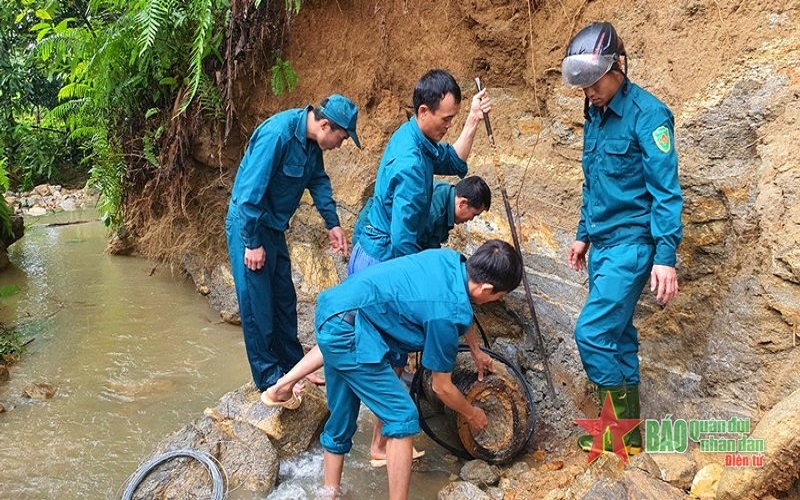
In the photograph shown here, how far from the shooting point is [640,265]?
9.92 ft

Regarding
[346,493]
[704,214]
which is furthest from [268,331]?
[704,214]

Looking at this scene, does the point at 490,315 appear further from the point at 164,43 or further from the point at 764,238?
the point at 164,43

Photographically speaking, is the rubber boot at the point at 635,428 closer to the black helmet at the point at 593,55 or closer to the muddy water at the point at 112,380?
the muddy water at the point at 112,380

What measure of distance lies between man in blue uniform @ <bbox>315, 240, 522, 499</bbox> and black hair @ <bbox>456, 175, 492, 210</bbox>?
795mm

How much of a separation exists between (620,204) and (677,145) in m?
0.75

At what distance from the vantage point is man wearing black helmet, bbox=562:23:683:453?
112 inches

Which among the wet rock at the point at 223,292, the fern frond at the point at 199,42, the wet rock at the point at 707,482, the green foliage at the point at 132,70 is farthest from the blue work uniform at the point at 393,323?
the wet rock at the point at 223,292

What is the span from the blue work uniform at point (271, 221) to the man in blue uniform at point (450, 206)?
19.7 inches

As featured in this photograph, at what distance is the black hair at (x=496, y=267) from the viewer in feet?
8.89

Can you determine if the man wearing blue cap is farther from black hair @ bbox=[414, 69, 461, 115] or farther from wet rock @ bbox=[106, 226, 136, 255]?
wet rock @ bbox=[106, 226, 136, 255]

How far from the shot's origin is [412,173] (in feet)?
10.7

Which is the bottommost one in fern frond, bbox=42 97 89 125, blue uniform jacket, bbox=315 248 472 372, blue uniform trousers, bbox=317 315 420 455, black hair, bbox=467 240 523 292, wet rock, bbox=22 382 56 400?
wet rock, bbox=22 382 56 400

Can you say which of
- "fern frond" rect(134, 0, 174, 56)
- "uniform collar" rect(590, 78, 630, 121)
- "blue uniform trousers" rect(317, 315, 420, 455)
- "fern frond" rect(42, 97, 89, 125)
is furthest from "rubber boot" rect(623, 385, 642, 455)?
"fern frond" rect(42, 97, 89, 125)

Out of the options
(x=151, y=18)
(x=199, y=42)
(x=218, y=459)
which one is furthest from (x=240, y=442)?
(x=151, y=18)
